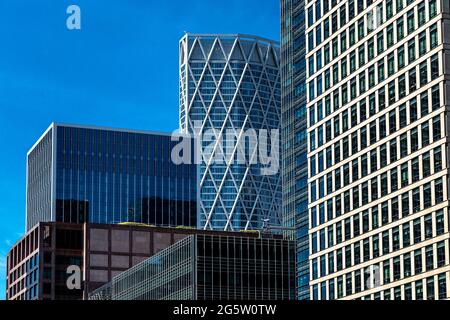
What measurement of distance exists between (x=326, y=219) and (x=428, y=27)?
131ft

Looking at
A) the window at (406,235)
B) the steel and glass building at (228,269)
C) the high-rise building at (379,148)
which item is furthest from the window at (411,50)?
the steel and glass building at (228,269)

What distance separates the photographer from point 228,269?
588 feet

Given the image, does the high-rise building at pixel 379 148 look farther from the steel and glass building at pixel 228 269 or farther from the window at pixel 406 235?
the steel and glass building at pixel 228 269

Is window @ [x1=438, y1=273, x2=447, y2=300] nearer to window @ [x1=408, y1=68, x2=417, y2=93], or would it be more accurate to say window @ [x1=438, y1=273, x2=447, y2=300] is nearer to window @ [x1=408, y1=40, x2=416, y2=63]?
window @ [x1=408, y1=68, x2=417, y2=93]

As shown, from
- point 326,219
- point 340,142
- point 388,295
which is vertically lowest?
point 388,295

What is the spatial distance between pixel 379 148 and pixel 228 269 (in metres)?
45.4

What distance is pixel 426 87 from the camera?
133750 millimetres

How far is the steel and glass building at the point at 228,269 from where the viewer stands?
176m

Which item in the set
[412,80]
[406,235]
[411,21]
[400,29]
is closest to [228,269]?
[406,235]

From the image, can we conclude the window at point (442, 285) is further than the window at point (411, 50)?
No

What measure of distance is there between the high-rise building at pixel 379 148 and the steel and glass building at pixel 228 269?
58.4 feet

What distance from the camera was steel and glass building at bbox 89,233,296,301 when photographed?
176125mm
